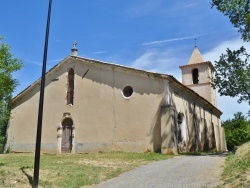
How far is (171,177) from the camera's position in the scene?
9.60m

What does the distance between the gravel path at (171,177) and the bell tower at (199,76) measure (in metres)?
21.2

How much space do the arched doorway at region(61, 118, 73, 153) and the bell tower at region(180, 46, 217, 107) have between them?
16.5m

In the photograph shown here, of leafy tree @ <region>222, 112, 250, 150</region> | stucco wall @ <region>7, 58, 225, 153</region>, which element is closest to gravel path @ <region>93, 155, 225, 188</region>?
stucco wall @ <region>7, 58, 225, 153</region>

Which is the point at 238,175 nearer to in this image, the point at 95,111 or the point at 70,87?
the point at 95,111

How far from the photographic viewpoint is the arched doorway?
21.2 meters

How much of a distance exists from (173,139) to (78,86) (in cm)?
861

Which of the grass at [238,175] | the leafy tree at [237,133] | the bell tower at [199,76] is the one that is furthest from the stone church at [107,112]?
the leafy tree at [237,133]

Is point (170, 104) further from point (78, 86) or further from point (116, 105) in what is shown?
point (78, 86)

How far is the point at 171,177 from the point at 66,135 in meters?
13.4

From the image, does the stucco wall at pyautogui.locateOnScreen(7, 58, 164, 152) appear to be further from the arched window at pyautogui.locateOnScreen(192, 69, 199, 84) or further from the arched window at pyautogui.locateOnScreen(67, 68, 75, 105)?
the arched window at pyautogui.locateOnScreen(192, 69, 199, 84)

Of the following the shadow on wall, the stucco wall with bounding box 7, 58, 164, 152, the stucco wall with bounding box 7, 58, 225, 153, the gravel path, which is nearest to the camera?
the gravel path

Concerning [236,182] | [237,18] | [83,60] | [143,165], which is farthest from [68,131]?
[236,182]

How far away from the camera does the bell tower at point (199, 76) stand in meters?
31.9

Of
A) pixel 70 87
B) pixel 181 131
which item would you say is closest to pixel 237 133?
pixel 181 131
